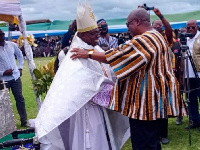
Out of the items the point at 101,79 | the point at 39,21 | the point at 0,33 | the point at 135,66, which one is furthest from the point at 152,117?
the point at 39,21

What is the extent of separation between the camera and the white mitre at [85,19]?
3734mm

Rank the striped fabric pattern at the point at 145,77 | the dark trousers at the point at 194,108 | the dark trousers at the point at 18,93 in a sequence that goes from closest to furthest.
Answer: the striped fabric pattern at the point at 145,77 → the dark trousers at the point at 194,108 → the dark trousers at the point at 18,93

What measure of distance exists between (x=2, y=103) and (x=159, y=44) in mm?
2104

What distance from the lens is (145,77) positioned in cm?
316

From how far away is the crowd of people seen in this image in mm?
3152

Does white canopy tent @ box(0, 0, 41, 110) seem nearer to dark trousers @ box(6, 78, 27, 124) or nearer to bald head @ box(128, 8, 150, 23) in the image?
dark trousers @ box(6, 78, 27, 124)

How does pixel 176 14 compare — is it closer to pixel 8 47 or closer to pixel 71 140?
pixel 8 47

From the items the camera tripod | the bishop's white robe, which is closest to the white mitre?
the bishop's white robe

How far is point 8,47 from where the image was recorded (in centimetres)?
635

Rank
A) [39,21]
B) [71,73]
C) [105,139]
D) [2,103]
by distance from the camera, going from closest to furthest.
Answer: [71,73] < [105,139] < [2,103] < [39,21]

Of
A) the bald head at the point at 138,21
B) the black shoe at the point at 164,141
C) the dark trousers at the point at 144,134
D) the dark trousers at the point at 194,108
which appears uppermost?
the bald head at the point at 138,21

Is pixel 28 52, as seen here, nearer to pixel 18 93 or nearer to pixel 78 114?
pixel 18 93

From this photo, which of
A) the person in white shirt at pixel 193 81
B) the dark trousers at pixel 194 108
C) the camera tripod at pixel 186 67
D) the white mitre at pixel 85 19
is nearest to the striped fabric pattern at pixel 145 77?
the white mitre at pixel 85 19

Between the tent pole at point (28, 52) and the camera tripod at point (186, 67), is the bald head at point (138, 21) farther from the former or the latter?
the tent pole at point (28, 52)
